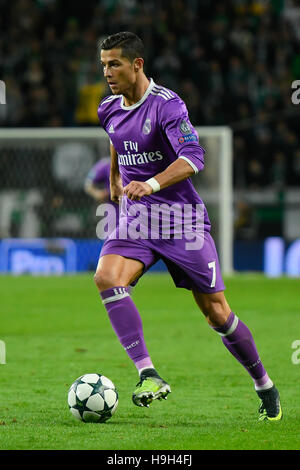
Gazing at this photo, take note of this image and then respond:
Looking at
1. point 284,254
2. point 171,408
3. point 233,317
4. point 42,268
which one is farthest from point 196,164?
point 42,268

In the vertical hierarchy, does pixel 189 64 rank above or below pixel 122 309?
below

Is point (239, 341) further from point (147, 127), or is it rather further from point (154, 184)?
point (147, 127)

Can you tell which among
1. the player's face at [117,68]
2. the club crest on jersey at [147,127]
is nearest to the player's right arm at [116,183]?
the club crest on jersey at [147,127]

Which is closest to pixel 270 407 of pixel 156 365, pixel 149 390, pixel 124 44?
pixel 149 390

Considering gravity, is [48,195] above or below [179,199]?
below

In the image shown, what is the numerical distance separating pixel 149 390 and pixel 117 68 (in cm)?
181

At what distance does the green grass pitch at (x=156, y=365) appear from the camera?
4.96 meters

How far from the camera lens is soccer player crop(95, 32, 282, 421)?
546cm

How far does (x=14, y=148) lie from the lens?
1950 cm

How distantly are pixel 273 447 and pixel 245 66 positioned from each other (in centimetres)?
1639

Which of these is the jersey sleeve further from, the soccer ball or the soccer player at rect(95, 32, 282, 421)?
the soccer ball

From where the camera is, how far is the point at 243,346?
18.5ft

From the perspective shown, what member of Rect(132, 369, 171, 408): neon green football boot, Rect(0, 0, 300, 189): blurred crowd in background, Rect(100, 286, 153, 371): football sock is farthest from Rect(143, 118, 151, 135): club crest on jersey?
Rect(0, 0, 300, 189): blurred crowd in background

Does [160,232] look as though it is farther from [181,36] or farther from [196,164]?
[181,36]
